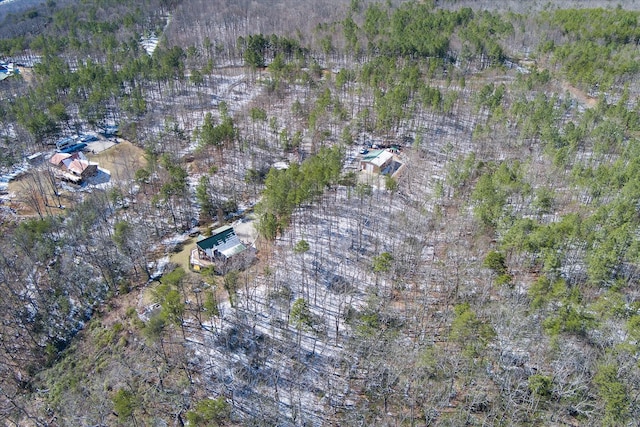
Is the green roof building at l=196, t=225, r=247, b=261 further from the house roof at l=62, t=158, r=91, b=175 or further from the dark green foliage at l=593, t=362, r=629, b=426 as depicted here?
the dark green foliage at l=593, t=362, r=629, b=426

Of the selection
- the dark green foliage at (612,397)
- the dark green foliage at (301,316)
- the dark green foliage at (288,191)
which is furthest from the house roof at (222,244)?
the dark green foliage at (612,397)

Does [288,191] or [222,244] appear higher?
[288,191]

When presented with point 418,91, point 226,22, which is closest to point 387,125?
point 418,91

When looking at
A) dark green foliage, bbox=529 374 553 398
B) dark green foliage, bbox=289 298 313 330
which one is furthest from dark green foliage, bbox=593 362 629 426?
dark green foliage, bbox=289 298 313 330

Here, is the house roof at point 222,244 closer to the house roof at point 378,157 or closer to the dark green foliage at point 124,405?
the dark green foliage at point 124,405

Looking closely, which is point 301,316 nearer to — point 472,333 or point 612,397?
point 472,333

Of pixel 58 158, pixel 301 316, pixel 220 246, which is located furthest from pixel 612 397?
pixel 58 158

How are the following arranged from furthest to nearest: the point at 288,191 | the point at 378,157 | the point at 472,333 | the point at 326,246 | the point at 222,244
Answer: the point at 378,157
the point at 326,246
the point at 288,191
the point at 222,244
the point at 472,333
